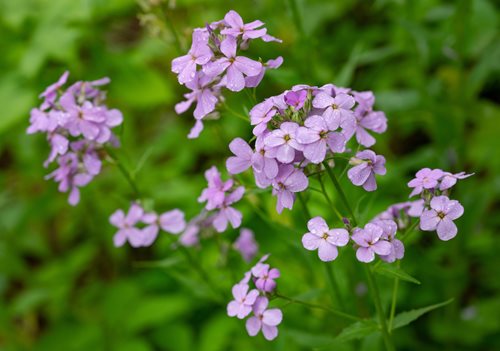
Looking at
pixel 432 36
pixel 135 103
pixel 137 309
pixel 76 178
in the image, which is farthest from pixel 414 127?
pixel 76 178

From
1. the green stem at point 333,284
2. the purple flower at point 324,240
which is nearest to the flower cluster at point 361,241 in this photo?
the purple flower at point 324,240

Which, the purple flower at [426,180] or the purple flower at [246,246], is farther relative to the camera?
the purple flower at [246,246]

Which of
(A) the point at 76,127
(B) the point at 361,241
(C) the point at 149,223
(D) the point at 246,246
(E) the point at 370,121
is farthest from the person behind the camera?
(D) the point at 246,246

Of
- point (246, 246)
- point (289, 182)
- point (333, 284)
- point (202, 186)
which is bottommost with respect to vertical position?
point (202, 186)

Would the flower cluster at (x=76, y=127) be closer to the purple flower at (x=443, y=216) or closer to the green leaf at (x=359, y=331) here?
the green leaf at (x=359, y=331)

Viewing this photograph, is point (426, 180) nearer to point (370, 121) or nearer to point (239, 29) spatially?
point (370, 121)

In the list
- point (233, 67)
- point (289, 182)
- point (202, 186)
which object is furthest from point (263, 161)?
point (202, 186)

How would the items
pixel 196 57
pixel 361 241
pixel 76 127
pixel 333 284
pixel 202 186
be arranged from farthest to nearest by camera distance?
pixel 202 186 → pixel 333 284 → pixel 76 127 → pixel 196 57 → pixel 361 241
